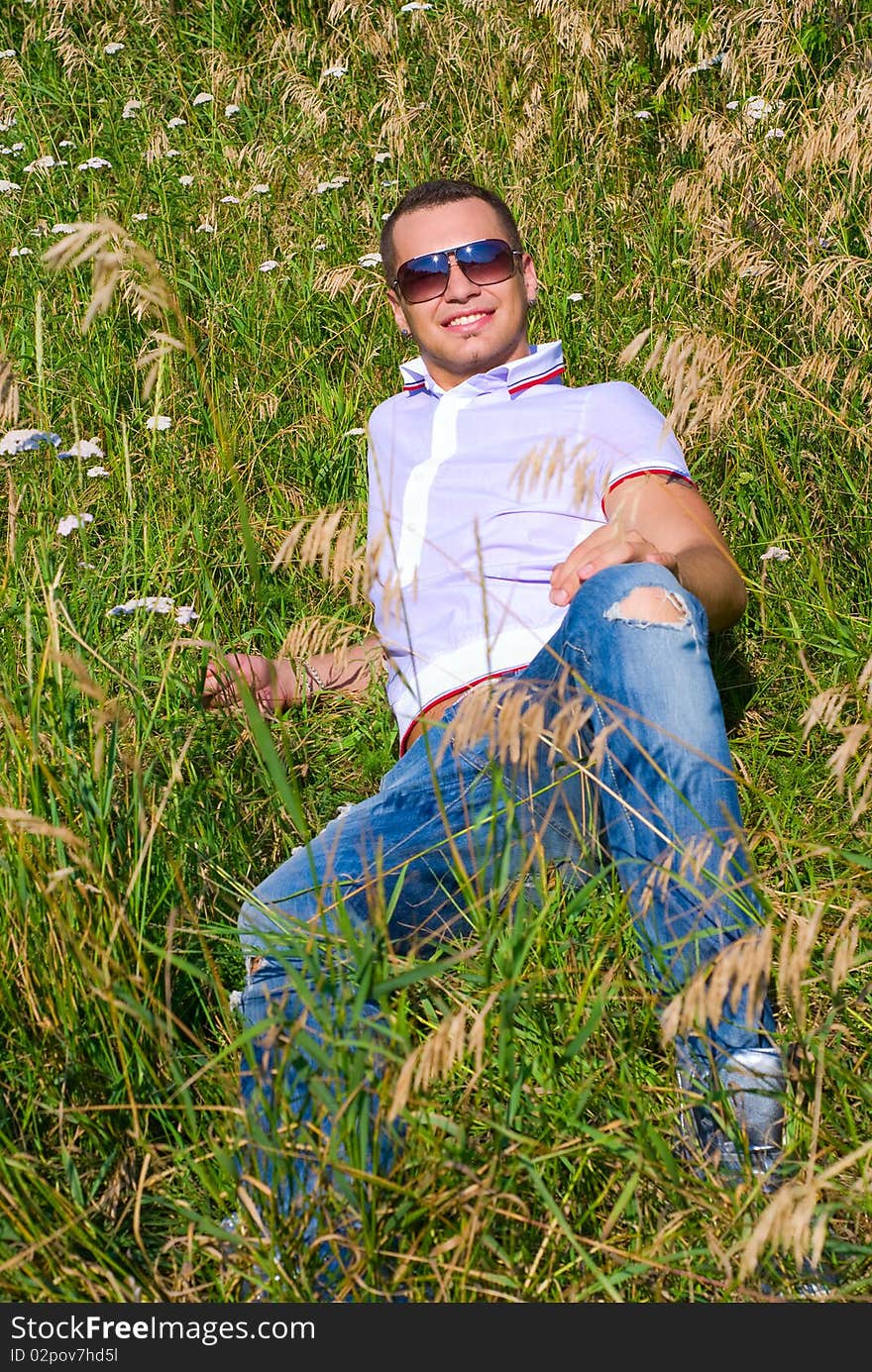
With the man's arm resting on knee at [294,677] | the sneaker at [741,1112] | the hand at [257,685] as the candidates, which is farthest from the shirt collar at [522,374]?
the sneaker at [741,1112]

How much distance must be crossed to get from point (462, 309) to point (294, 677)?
80cm

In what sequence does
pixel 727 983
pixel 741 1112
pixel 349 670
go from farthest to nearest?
1. pixel 349 670
2. pixel 741 1112
3. pixel 727 983

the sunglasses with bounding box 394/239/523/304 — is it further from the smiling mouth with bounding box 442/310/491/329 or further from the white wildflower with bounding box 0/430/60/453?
the white wildflower with bounding box 0/430/60/453

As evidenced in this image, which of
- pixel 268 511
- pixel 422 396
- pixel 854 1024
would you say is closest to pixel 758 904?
pixel 854 1024

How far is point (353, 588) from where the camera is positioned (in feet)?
→ 5.32

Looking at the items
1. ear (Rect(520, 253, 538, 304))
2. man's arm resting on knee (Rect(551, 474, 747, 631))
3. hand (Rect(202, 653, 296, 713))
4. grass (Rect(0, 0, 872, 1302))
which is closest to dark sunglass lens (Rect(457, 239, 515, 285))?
ear (Rect(520, 253, 538, 304))

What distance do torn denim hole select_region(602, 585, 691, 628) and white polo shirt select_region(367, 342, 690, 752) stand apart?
11.7 inches

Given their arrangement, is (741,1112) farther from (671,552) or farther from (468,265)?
→ (468,265)

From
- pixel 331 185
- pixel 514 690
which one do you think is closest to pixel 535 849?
pixel 514 690

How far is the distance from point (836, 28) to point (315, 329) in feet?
5.78

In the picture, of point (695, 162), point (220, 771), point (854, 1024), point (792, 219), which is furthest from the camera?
point (695, 162)

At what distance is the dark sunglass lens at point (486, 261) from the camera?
2.57m

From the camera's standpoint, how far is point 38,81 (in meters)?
5.28

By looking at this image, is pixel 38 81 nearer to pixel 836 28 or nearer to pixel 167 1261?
pixel 836 28
